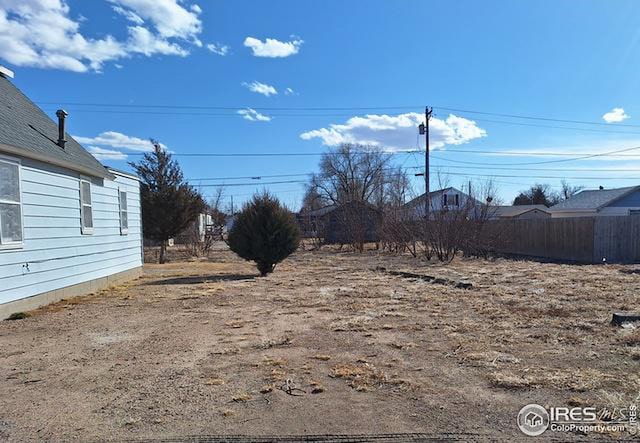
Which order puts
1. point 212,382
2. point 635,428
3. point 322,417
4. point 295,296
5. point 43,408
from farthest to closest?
point 295,296 < point 212,382 < point 43,408 < point 322,417 < point 635,428

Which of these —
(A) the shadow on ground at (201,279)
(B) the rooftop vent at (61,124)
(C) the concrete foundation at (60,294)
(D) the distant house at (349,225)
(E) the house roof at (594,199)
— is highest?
(B) the rooftop vent at (61,124)

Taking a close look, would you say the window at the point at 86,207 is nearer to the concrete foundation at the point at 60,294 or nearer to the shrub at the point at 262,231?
the concrete foundation at the point at 60,294

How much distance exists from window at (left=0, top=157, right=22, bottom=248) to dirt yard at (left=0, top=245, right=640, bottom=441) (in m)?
1.35

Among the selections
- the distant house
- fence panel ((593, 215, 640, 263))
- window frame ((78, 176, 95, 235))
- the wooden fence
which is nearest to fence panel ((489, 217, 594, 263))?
the wooden fence

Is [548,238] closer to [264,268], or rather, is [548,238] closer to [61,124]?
[264,268]

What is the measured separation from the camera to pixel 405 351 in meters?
5.45

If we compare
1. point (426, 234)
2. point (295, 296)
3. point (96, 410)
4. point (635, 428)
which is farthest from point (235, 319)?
point (426, 234)

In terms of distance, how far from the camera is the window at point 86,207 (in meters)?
10.8

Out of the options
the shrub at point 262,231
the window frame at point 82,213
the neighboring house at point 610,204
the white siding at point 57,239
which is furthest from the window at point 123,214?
the neighboring house at point 610,204

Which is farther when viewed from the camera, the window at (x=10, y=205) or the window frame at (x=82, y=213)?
the window frame at (x=82, y=213)

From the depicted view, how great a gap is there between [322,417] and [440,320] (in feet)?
13.1

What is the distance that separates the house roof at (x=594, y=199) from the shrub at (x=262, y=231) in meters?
27.2

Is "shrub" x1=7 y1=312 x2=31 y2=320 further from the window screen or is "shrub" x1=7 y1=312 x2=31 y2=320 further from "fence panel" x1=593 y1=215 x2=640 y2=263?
"fence panel" x1=593 y1=215 x2=640 y2=263

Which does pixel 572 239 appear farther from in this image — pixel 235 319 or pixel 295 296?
pixel 235 319
